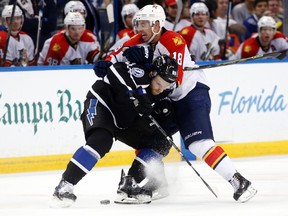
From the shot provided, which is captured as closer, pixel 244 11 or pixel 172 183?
pixel 172 183

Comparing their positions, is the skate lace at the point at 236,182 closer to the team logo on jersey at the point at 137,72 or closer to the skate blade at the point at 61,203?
the team logo on jersey at the point at 137,72

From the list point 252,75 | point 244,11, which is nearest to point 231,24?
point 244,11

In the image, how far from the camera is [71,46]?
10.3m

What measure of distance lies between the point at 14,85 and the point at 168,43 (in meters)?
2.42

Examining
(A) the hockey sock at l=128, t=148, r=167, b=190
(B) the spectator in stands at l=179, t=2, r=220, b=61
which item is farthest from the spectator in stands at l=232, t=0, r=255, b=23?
(A) the hockey sock at l=128, t=148, r=167, b=190

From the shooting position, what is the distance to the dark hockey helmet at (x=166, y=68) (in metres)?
6.55

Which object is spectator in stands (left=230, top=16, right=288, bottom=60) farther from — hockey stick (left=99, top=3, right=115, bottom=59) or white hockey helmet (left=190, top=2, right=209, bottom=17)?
hockey stick (left=99, top=3, right=115, bottom=59)

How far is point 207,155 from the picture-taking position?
6.80 m

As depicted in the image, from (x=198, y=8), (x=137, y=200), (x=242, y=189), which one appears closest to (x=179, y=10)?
(x=198, y=8)

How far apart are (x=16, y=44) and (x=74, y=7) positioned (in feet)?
2.67

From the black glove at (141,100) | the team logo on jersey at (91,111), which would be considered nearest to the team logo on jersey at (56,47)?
the team logo on jersey at (91,111)

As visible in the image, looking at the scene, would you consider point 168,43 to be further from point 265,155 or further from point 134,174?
point 265,155

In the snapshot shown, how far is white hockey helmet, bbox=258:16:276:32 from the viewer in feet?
36.9

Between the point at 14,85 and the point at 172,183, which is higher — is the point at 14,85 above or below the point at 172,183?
above
